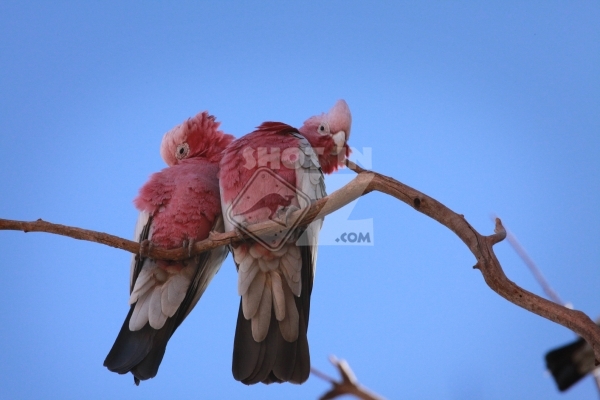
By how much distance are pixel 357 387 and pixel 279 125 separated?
162 centimetres

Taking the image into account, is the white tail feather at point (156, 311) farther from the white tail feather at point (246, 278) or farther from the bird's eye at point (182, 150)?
the bird's eye at point (182, 150)

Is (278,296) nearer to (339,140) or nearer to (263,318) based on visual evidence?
(263,318)

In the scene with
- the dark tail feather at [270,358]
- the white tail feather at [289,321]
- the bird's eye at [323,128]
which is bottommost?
the dark tail feather at [270,358]

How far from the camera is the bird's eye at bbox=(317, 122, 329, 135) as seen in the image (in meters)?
3.48

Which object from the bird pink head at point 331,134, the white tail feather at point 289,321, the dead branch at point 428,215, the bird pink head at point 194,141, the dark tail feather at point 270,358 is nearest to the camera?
the dead branch at point 428,215

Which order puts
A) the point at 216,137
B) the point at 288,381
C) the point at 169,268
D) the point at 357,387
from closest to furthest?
the point at 357,387
the point at 288,381
the point at 169,268
the point at 216,137

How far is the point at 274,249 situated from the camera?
131 inches

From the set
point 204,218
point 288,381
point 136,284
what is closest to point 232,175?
point 204,218

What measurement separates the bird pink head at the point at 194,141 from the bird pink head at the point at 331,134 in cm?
58

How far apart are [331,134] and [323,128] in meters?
0.07

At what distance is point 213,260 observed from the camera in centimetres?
363

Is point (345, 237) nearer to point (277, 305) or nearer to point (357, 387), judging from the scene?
point (277, 305)

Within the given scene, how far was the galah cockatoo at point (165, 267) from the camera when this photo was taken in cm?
329

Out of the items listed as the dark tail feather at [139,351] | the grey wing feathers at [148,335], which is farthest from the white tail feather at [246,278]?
the dark tail feather at [139,351]
